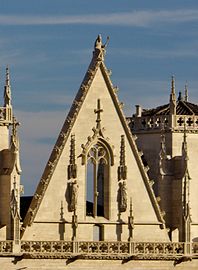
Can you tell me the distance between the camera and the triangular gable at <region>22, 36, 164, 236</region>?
268 feet

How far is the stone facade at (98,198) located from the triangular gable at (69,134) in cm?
4

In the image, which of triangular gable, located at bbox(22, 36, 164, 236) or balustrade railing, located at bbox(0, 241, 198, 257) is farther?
triangular gable, located at bbox(22, 36, 164, 236)

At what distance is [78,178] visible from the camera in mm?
82375

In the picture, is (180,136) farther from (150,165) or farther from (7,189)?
(7,189)

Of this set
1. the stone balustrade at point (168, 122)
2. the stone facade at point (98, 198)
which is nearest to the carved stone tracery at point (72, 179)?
the stone facade at point (98, 198)

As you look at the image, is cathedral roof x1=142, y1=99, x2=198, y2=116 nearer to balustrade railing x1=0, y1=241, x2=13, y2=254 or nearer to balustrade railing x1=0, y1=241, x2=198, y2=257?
balustrade railing x1=0, y1=241, x2=198, y2=257

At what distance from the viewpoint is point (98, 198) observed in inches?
3361

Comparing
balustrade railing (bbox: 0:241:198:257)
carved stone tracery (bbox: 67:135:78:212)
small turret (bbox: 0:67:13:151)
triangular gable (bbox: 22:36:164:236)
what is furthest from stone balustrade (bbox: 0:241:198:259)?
small turret (bbox: 0:67:13:151)

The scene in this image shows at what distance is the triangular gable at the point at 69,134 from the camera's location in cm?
8156

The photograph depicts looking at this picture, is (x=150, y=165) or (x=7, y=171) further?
(x=150, y=165)

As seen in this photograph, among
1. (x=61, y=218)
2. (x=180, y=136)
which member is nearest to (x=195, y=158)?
(x=180, y=136)

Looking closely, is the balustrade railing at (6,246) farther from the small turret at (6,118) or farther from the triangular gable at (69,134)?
the small turret at (6,118)

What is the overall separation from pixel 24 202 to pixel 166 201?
5.46 meters

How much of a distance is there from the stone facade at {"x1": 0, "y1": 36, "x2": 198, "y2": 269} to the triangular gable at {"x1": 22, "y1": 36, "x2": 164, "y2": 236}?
0.04 m
